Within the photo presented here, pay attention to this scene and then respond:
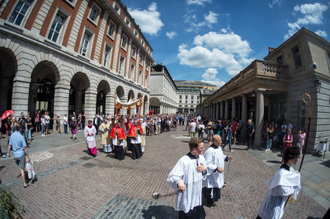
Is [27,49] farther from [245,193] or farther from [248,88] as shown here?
[248,88]

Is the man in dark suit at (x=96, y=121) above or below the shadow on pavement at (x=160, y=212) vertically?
above

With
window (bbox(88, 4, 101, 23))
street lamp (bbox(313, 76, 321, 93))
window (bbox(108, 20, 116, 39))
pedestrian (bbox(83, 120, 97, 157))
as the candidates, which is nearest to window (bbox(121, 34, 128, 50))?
window (bbox(108, 20, 116, 39))

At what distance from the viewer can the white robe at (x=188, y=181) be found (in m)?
2.47

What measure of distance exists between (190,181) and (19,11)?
607 inches

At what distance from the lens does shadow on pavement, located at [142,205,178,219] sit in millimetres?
3203

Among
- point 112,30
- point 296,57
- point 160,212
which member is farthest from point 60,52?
point 296,57

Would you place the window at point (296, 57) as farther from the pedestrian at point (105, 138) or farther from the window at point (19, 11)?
the window at point (19, 11)

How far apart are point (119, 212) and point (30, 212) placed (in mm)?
1957

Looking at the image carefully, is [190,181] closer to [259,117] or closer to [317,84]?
[259,117]

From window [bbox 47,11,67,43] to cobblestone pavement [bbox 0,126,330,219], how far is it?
1082 cm

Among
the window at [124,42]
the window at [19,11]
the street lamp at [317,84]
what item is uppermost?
the window at [124,42]

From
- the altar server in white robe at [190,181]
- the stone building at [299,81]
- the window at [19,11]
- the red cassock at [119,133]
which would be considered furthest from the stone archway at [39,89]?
the stone building at [299,81]

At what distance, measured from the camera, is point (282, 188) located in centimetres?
230

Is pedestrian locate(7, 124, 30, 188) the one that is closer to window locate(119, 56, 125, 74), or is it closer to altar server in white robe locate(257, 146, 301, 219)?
altar server in white robe locate(257, 146, 301, 219)
